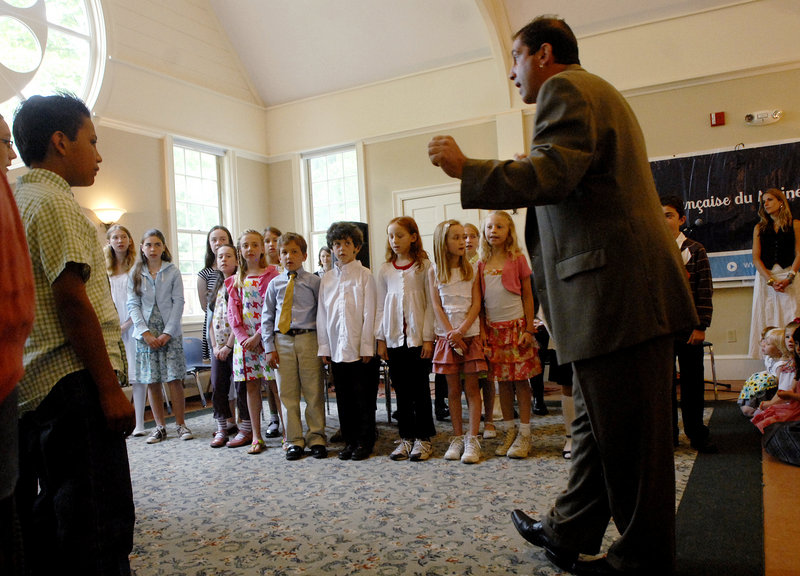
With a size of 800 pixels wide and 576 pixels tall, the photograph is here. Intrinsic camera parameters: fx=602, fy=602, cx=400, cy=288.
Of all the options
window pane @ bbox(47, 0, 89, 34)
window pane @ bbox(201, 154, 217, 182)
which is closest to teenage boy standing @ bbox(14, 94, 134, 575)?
window pane @ bbox(47, 0, 89, 34)

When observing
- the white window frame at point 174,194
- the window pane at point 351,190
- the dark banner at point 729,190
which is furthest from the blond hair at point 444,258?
the window pane at point 351,190

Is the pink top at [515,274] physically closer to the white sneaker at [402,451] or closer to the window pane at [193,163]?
the white sneaker at [402,451]

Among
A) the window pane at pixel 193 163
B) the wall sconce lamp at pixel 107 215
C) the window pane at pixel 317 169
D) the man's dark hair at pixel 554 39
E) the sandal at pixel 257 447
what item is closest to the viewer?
the man's dark hair at pixel 554 39

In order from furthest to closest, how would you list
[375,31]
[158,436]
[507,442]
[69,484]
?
[375,31] → [158,436] → [507,442] → [69,484]

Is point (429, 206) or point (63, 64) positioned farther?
point (429, 206)

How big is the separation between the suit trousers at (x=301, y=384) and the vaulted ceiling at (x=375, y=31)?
455cm

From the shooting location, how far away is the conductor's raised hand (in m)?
1.32

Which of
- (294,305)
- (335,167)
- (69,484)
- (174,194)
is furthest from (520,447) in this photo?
(335,167)

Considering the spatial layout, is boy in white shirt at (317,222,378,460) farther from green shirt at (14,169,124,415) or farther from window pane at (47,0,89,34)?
window pane at (47,0,89,34)

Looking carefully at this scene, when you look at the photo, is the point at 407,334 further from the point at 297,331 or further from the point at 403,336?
the point at 297,331

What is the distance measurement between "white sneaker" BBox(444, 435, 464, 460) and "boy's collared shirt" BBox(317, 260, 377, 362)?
648 millimetres

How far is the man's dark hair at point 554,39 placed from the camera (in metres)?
1.55

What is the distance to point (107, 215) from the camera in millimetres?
5992

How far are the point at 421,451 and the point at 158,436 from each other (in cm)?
194
